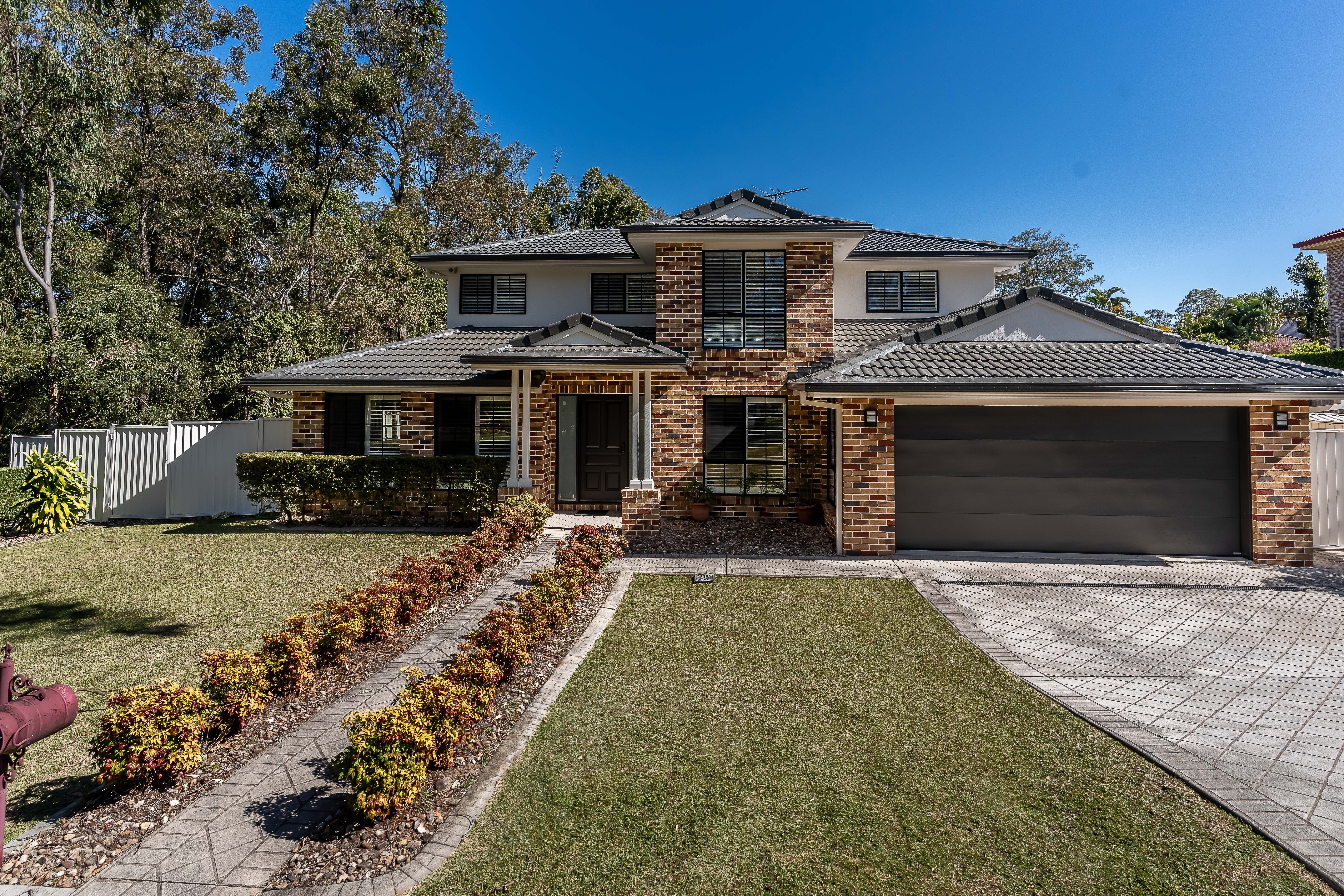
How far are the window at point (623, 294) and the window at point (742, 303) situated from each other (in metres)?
2.24

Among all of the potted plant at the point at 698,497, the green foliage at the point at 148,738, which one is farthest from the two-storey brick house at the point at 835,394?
the green foliage at the point at 148,738

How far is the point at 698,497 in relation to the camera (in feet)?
37.9

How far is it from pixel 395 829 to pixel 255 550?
8.47 meters

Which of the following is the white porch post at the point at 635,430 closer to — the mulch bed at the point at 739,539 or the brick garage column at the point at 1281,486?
the mulch bed at the point at 739,539

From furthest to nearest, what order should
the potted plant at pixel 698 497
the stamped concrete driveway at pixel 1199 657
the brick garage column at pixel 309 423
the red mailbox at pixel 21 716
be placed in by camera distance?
the brick garage column at pixel 309 423
the potted plant at pixel 698 497
the stamped concrete driveway at pixel 1199 657
the red mailbox at pixel 21 716

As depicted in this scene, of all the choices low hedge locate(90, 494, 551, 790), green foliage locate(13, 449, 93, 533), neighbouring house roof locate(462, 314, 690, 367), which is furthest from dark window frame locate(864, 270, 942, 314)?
green foliage locate(13, 449, 93, 533)

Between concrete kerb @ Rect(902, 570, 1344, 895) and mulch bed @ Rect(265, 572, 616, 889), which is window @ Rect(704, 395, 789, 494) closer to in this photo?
concrete kerb @ Rect(902, 570, 1344, 895)

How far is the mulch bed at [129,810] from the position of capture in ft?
8.75

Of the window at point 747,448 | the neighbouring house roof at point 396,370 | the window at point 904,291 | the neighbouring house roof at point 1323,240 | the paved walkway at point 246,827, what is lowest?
the paved walkway at point 246,827

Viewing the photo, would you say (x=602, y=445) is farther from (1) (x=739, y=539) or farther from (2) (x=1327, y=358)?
(2) (x=1327, y=358)

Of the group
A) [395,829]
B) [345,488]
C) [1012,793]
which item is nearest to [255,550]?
[345,488]

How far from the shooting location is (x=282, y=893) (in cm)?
252

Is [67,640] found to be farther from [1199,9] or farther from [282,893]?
[1199,9]

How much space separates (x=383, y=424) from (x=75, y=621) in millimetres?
6901
